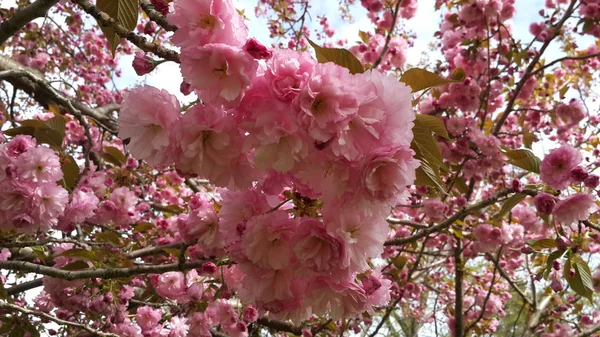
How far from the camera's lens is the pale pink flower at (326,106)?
0.67 m

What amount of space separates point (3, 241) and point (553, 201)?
2.14m

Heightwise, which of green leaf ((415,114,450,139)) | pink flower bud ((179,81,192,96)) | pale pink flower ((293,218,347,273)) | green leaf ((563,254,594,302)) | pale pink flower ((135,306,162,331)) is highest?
green leaf ((563,254,594,302))

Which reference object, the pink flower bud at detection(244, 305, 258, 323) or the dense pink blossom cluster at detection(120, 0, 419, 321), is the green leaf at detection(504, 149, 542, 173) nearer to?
the dense pink blossom cluster at detection(120, 0, 419, 321)

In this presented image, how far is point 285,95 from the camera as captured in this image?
2.31ft

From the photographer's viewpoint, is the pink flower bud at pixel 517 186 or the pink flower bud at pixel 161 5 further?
the pink flower bud at pixel 517 186

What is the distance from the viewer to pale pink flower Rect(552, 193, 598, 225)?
5.65 ft

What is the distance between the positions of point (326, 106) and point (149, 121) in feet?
Result: 1.07

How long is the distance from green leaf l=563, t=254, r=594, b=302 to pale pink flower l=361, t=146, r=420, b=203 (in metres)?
1.46

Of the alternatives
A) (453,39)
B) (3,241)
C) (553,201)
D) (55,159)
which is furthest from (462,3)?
(3,241)

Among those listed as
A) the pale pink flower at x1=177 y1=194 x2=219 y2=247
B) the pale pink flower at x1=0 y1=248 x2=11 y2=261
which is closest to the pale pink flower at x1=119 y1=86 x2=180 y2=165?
the pale pink flower at x1=177 y1=194 x2=219 y2=247

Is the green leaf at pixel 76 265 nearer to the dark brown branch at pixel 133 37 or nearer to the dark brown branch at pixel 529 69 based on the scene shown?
the dark brown branch at pixel 133 37

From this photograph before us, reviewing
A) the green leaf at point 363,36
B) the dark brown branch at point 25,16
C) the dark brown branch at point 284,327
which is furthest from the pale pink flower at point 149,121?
the green leaf at point 363,36

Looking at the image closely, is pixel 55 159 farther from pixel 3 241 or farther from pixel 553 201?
pixel 553 201

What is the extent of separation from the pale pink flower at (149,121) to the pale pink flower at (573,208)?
157cm
